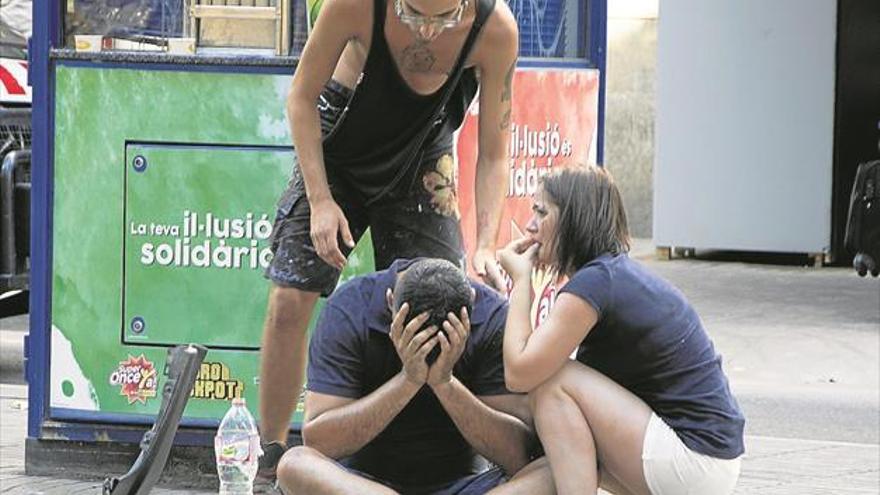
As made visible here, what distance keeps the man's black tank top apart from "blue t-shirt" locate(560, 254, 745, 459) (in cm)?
92

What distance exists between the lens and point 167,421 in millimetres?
5027

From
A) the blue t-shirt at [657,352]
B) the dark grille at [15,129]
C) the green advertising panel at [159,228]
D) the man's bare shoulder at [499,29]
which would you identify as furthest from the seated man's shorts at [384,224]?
the dark grille at [15,129]

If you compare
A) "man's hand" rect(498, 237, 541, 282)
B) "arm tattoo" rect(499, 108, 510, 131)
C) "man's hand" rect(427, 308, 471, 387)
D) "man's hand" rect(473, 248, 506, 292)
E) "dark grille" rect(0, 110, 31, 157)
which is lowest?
"man's hand" rect(427, 308, 471, 387)

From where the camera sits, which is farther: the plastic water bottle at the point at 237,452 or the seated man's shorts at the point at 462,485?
the plastic water bottle at the point at 237,452

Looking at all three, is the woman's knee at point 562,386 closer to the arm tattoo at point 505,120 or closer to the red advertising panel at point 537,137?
the arm tattoo at point 505,120

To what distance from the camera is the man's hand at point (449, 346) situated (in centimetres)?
427

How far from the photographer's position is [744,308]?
1263cm

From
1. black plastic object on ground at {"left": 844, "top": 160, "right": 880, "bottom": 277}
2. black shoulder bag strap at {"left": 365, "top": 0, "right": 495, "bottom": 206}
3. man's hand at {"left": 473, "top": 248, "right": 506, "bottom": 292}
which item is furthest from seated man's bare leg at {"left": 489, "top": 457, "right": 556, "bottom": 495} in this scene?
black plastic object on ground at {"left": 844, "top": 160, "right": 880, "bottom": 277}

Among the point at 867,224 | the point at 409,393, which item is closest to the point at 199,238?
the point at 409,393

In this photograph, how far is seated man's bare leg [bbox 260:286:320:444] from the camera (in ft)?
18.0

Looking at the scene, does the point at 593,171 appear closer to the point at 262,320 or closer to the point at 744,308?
the point at 262,320

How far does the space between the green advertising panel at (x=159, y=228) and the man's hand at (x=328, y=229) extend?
0.82 m

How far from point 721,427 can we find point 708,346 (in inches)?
7.6

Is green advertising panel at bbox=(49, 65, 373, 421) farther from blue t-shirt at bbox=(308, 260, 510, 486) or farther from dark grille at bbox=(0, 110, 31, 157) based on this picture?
dark grille at bbox=(0, 110, 31, 157)
